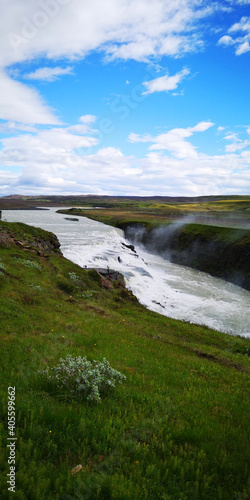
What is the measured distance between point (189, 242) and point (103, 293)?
1626 inches

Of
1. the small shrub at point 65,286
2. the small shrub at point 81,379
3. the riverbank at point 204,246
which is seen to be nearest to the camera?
the small shrub at point 81,379

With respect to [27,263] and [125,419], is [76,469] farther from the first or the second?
[27,263]

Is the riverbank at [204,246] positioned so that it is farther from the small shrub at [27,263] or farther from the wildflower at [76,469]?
the wildflower at [76,469]

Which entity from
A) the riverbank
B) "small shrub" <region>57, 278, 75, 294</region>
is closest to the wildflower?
"small shrub" <region>57, 278, 75, 294</region>

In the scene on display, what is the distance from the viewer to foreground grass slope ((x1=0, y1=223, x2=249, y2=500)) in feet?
12.8

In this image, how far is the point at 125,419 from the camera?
17.9ft

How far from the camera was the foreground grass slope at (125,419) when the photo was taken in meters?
3.91

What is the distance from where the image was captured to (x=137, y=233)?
80.4m

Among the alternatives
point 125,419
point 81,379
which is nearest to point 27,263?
point 81,379

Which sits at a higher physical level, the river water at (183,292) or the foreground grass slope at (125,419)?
the foreground grass slope at (125,419)

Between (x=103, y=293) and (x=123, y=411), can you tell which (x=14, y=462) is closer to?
(x=123, y=411)

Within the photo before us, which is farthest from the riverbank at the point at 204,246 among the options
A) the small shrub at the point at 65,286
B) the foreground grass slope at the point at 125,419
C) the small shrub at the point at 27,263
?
the foreground grass slope at the point at 125,419

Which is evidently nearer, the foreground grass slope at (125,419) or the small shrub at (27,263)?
the foreground grass slope at (125,419)

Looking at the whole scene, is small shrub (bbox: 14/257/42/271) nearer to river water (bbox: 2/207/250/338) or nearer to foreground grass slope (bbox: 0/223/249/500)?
foreground grass slope (bbox: 0/223/249/500)
